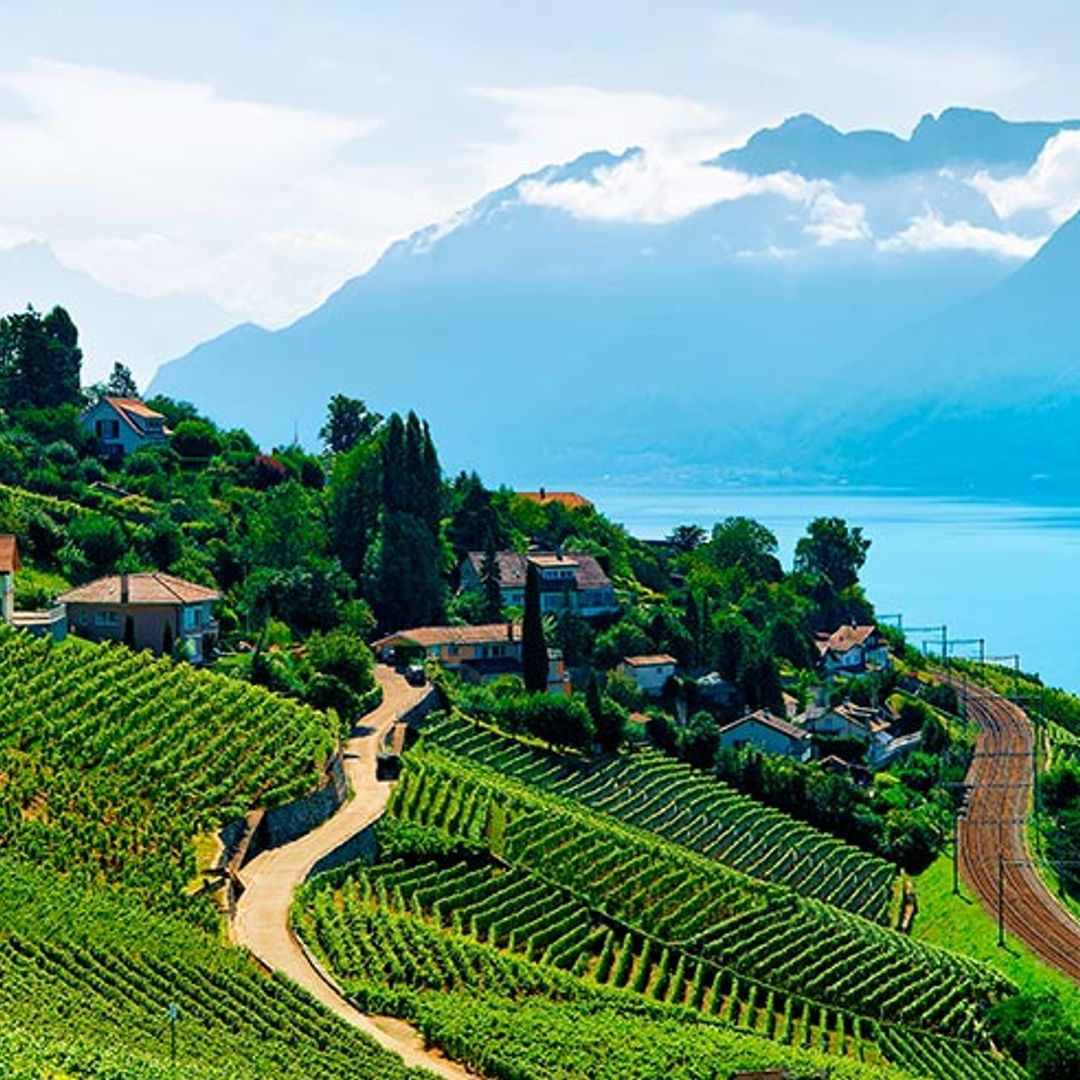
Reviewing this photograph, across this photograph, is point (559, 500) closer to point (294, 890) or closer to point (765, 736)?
point (765, 736)

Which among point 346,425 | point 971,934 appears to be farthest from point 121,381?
point 971,934

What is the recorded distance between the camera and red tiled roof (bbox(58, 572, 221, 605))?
6181 centimetres

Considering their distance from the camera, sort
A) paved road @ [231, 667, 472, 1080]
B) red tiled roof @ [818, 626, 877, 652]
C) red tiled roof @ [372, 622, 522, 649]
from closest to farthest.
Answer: paved road @ [231, 667, 472, 1080], red tiled roof @ [372, 622, 522, 649], red tiled roof @ [818, 626, 877, 652]

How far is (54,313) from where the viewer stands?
9950 centimetres

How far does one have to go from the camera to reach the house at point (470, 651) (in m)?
74.9

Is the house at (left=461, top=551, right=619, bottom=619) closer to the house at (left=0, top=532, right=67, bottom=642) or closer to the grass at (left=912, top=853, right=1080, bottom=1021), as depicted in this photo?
the grass at (left=912, top=853, right=1080, bottom=1021)

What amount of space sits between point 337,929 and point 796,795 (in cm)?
3218

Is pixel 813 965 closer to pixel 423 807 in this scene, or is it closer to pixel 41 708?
pixel 423 807

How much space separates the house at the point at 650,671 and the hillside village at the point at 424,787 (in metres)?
0.12

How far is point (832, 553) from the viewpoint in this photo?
118688 mm

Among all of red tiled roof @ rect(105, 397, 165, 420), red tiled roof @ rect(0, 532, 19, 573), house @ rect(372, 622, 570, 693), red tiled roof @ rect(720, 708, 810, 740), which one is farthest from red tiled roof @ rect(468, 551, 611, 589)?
red tiled roof @ rect(0, 532, 19, 573)

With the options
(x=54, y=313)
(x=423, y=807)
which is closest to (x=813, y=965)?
(x=423, y=807)

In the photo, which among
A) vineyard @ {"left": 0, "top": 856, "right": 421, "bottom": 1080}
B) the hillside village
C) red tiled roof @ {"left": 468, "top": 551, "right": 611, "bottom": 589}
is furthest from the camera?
red tiled roof @ {"left": 468, "top": 551, "right": 611, "bottom": 589}

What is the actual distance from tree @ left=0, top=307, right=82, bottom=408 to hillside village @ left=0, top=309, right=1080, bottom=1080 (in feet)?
0.60
